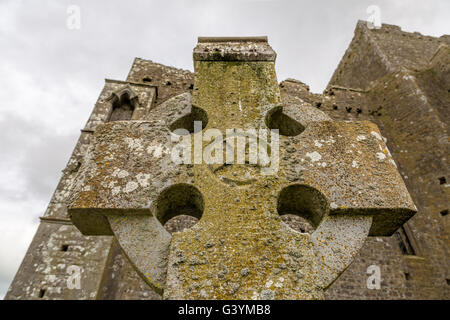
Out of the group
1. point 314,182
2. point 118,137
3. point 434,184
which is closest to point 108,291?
point 118,137

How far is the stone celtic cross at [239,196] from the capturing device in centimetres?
138

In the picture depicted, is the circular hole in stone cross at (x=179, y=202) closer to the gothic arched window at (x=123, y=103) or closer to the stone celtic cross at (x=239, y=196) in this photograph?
the stone celtic cross at (x=239, y=196)

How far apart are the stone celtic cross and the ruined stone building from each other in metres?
0.31

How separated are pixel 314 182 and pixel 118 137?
1.51 m

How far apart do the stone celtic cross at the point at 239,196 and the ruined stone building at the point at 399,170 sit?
0.31 meters

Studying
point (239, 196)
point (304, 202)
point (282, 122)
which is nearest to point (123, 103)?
point (282, 122)

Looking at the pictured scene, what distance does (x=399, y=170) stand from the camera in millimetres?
7496

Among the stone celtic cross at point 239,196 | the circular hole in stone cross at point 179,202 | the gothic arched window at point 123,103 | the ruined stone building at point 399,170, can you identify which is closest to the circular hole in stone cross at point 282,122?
the stone celtic cross at point 239,196

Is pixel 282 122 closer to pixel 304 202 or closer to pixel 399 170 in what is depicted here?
pixel 304 202

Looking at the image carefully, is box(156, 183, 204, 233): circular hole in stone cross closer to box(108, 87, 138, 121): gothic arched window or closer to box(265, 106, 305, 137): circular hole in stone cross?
box(265, 106, 305, 137): circular hole in stone cross

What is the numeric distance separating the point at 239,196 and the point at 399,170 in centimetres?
781

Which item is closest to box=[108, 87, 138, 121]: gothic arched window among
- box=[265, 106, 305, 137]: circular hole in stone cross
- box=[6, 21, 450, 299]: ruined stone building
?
box=[6, 21, 450, 299]: ruined stone building

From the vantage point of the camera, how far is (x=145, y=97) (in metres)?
7.07

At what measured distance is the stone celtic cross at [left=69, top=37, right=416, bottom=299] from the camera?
138 cm
